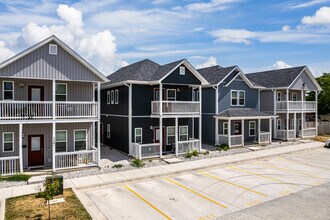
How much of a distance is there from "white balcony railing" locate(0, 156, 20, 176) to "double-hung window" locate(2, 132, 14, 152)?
0.98 meters

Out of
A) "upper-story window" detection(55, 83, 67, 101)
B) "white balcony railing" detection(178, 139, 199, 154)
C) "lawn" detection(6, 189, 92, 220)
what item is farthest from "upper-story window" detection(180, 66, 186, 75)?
"lawn" detection(6, 189, 92, 220)

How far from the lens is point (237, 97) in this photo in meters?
28.7

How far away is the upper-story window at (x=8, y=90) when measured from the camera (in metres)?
17.3

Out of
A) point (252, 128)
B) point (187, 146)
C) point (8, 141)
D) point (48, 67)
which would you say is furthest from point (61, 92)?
point (252, 128)

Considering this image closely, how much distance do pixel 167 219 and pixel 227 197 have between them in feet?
12.8

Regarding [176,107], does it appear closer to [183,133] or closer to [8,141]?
[183,133]

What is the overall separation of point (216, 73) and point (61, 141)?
690 inches

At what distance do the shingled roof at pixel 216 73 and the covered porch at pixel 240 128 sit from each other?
3443mm

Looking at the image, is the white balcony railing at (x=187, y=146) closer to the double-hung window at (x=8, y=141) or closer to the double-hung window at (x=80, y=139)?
the double-hung window at (x=80, y=139)

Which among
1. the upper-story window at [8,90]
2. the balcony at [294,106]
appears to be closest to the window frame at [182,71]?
the upper-story window at [8,90]

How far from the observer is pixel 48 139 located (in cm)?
1853

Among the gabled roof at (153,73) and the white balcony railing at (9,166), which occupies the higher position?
the gabled roof at (153,73)

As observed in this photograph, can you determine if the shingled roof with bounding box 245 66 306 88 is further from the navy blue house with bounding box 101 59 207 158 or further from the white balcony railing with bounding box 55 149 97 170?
the white balcony railing with bounding box 55 149 97 170

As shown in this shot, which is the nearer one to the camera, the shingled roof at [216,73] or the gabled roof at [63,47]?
the gabled roof at [63,47]
